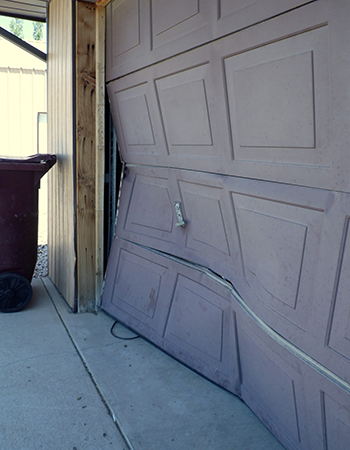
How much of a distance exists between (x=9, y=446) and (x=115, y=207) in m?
2.41

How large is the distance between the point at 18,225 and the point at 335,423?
319 cm

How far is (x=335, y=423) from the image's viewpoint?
183cm

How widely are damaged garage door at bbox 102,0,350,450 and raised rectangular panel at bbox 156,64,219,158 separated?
0.5 inches

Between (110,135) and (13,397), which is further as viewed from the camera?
(110,135)

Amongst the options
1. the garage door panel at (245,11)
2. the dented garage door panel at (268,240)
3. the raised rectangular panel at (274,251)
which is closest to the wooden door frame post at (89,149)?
the dented garage door panel at (268,240)

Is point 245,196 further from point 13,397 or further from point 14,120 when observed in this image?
point 14,120

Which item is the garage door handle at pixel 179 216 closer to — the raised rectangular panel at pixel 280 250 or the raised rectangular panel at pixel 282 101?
the raised rectangular panel at pixel 280 250

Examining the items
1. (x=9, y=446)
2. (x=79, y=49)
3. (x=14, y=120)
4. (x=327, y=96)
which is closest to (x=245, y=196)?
(x=327, y=96)

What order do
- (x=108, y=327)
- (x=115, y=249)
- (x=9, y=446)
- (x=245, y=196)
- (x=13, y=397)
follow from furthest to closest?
(x=115, y=249) < (x=108, y=327) < (x=13, y=397) < (x=245, y=196) < (x=9, y=446)

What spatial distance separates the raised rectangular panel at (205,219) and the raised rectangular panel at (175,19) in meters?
0.95

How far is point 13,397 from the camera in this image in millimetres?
2709

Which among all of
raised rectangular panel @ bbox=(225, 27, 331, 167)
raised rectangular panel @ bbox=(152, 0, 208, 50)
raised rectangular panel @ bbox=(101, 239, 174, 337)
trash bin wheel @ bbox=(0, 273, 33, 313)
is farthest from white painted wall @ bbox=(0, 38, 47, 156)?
raised rectangular panel @ bbox=(225, 27, 331, 167)

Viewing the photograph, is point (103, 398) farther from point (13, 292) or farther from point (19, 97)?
point (19, 97)

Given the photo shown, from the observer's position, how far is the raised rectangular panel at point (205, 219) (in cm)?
278
